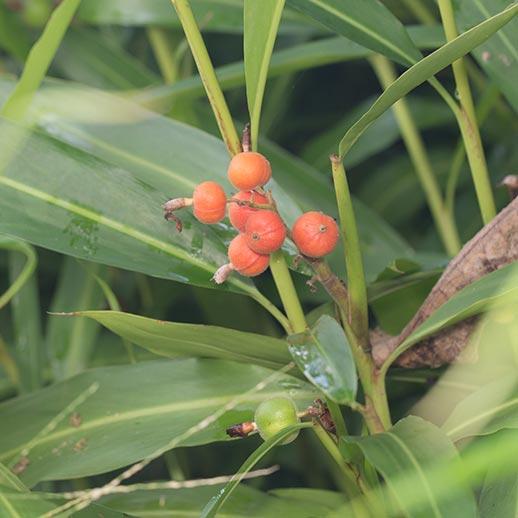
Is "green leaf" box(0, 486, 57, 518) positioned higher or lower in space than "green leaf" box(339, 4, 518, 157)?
lower

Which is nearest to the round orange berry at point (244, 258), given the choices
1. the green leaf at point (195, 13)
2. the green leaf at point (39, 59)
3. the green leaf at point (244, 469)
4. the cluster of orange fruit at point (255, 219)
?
the cluster of orange fruit at point (255, 219)

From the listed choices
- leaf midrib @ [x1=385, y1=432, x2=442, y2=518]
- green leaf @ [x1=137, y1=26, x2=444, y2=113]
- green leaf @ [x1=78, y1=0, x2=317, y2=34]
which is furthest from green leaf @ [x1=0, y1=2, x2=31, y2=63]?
leaf midrib @ [x1=385, y1=432, x2=442, y2=518]

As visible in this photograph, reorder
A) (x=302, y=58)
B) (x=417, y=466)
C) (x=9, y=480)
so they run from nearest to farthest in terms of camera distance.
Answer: (x=417, y=466) < (x=9, y=480) < (x=302, y=58)

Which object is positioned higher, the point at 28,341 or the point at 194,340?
the point at 28,341

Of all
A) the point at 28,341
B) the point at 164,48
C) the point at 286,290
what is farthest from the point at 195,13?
the point at 286,290

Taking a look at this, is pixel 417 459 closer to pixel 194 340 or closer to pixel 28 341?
pixel 194 340

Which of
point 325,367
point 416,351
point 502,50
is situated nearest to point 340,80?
point 502,50

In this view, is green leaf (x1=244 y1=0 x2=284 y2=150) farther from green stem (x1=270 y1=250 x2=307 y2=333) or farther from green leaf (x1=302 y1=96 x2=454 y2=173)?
green leaf (x1=302 y1=96 x2=454 y2=173)
